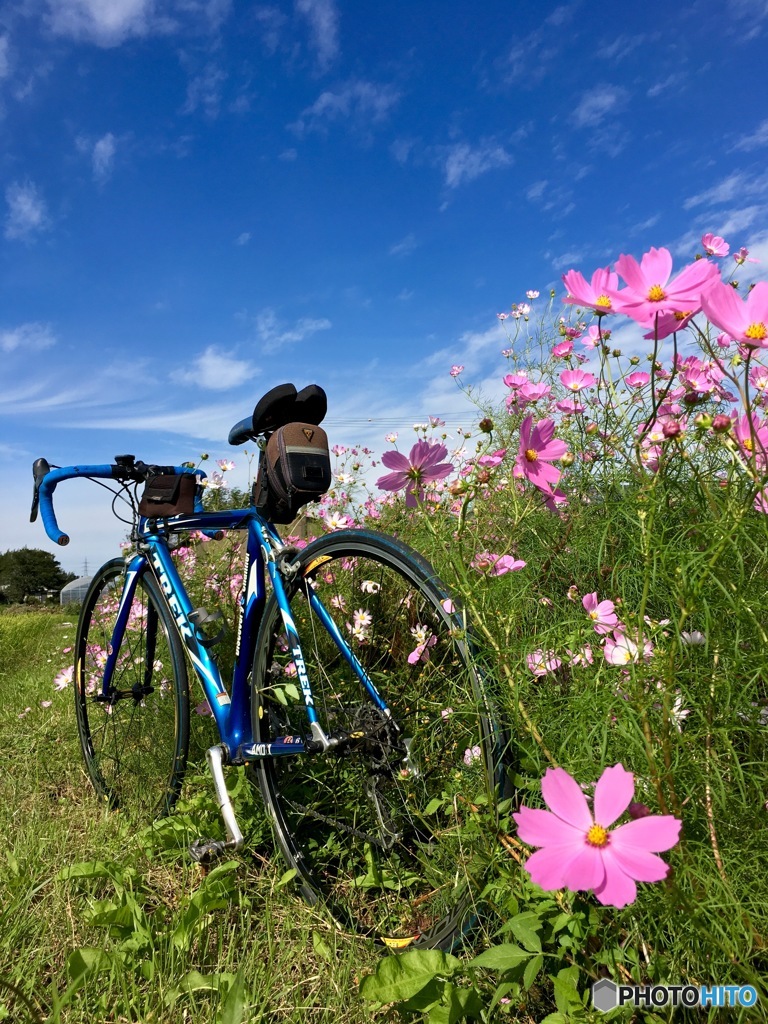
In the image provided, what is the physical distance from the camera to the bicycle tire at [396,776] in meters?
1.24

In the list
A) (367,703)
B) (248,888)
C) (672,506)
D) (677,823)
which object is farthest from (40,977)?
(672,506)

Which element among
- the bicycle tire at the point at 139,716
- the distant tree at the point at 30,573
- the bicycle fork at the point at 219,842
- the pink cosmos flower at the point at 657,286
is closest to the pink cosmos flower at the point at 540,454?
the pink cosmos flower at the point at 657,286

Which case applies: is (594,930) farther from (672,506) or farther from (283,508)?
(283,508)

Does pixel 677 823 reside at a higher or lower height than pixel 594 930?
higher

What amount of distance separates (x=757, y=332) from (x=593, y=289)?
0.79ft

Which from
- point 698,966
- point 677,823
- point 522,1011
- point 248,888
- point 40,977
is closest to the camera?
point 677,823

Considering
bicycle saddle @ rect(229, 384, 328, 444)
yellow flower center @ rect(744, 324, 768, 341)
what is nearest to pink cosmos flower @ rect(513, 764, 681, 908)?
yellow flower center @ rect(744, 324, 768, 341)

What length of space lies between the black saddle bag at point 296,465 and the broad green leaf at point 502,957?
1.05 metres

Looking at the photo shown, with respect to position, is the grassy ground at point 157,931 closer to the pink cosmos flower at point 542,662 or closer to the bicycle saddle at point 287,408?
the pink cosmos flower at point 542,662

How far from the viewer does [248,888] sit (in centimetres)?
160

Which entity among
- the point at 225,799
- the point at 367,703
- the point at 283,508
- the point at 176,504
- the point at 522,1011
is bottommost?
the point at 522,1011

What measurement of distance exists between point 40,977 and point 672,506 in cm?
170

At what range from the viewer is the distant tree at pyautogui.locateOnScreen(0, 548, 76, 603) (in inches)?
901

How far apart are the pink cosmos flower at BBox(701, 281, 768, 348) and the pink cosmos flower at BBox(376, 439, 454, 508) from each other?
54 cm
